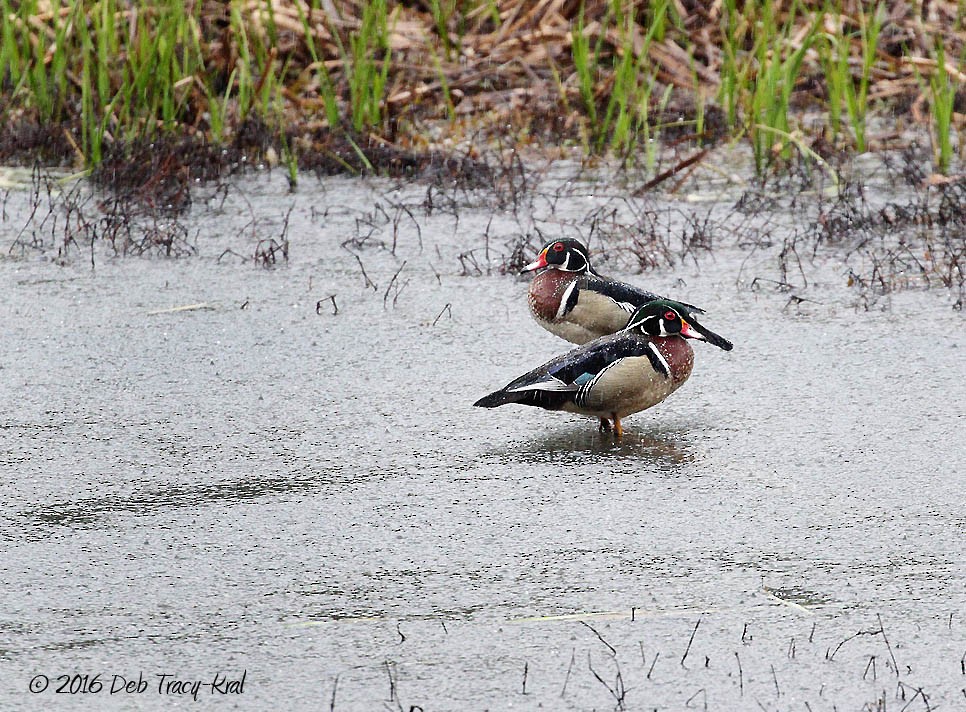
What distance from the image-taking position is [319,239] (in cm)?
721

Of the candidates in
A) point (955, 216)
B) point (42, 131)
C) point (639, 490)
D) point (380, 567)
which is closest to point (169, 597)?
point (380, 567)

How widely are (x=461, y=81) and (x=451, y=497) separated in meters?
5.84

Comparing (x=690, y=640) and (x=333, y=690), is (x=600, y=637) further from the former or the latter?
(x=333, y=690)

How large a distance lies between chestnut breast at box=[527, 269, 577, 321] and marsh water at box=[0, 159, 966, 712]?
0.20m

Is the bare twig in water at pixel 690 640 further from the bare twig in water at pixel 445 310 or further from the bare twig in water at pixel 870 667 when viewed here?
the bare twig in water at pixel 445 310

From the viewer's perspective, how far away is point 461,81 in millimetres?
9633

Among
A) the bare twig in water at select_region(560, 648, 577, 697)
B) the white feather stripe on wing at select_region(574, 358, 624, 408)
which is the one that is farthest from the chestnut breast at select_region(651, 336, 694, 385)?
the bare twig in water at select_region(560, 648, 577, 697)

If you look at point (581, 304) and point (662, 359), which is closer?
point (662, 359)

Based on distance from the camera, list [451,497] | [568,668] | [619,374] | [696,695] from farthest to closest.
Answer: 1. [619,374]
2. [451,497]
3. [568,668]
4. [696,695]

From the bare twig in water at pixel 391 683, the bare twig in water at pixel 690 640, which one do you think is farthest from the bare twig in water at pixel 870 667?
the bare twig in water at pixel 391 683

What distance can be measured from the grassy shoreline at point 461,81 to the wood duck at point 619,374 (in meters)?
3.13

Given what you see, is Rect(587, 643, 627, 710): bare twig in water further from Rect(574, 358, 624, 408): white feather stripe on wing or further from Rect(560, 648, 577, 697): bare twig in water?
Rect(574, 358, 624, 408): white feather stripe on wing

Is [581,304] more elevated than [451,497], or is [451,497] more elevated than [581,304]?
[581,304]

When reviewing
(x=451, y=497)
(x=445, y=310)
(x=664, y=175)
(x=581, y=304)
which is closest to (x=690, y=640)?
(x=451, y=497)
